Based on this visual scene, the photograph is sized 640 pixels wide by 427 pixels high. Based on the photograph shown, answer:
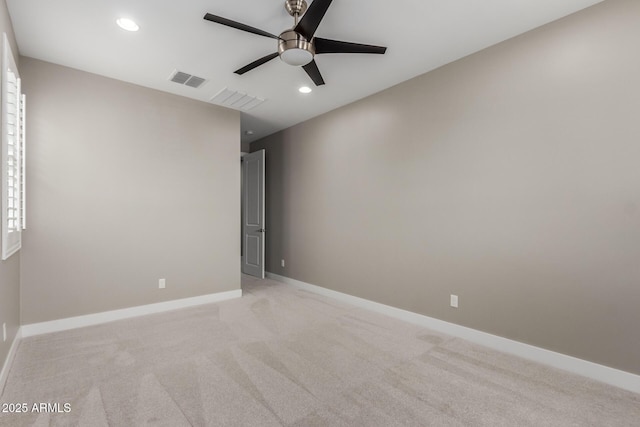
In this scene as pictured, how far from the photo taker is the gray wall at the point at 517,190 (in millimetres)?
2256

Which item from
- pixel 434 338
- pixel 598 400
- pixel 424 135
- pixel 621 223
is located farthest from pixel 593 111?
pixel 434 338

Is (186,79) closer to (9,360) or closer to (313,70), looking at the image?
(313,70)

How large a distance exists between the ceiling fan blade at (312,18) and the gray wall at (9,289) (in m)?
2.04

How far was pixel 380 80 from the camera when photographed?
360 centimetres

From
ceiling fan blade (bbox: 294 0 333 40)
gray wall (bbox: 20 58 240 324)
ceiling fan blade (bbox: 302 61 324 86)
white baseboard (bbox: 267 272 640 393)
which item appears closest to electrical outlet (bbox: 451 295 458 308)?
white baseboard (bbox: 267 272 640 393)

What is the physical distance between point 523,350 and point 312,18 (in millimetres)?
3079

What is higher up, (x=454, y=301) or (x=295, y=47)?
(x=295, y=47)

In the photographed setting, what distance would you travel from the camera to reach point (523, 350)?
8.77 feet

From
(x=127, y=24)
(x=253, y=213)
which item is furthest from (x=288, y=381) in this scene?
(x=253, y=213)

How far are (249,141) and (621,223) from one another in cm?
576

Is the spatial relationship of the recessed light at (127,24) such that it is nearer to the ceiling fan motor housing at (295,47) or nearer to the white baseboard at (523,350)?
the ceiling fan motor housing at (295,47)

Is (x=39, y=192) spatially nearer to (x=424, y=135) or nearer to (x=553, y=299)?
(x=424, y=135)

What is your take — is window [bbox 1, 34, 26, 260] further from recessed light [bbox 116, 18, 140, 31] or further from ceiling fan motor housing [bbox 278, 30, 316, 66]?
ceiling fan motor housing [bbox 278, 30, 316, 66]

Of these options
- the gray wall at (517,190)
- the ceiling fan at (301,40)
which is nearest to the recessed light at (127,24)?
the ceiling fan at (301,40)
